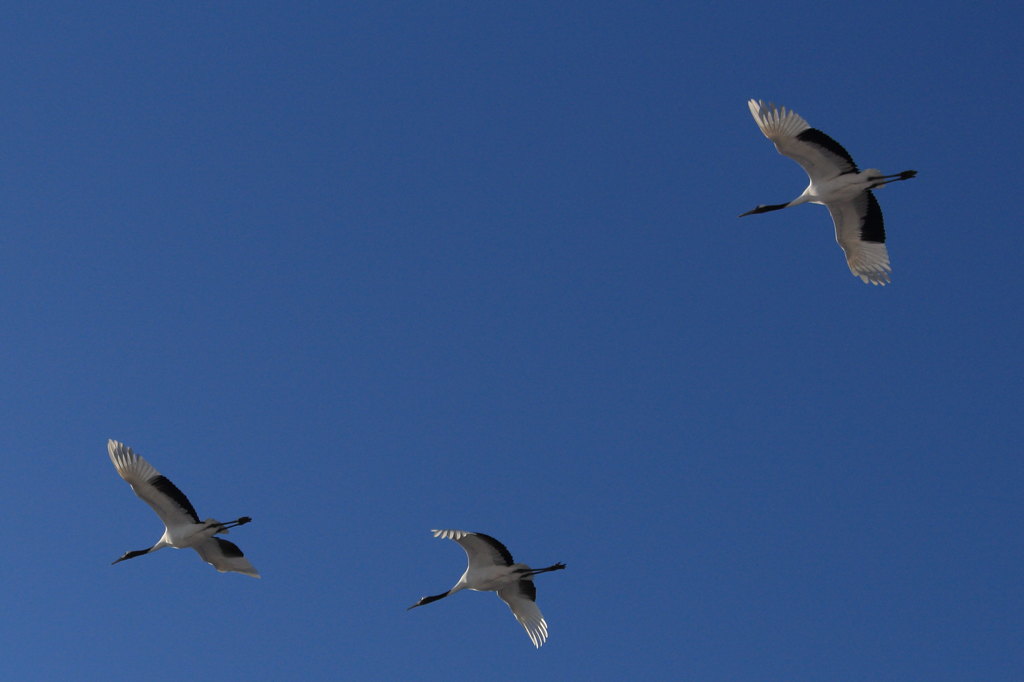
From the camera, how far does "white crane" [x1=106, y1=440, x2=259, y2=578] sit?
35.4 m

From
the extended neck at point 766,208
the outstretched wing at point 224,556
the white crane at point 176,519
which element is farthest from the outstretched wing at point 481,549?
the extended neck at point 766,208

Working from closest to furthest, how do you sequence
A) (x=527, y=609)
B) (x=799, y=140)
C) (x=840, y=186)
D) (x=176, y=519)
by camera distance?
(x=799, y=140)
(x=840, y=186)
(x=527, y=609)
(x=176, y=519)

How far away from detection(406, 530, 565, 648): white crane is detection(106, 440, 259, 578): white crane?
16.0 ft

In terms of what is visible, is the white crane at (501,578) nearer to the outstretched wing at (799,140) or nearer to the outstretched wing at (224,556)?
the outstretched wing at (224,556)

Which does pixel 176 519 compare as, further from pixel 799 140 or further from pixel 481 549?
pixel 799 140

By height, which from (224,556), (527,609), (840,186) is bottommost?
(527,609)

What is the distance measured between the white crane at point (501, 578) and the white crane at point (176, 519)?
487cm

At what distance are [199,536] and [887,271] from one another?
1731 cm

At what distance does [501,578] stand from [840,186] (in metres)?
11.5

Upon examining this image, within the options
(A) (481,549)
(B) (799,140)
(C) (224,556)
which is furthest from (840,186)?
(C) (224,556)

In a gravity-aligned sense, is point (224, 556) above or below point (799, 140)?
below

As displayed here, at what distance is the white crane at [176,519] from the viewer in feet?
116

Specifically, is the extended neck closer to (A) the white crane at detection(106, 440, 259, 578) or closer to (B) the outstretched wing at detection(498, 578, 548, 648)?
(B) the outstretched wing at detection(498, 578, 548, 648)

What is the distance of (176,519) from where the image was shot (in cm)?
3666
